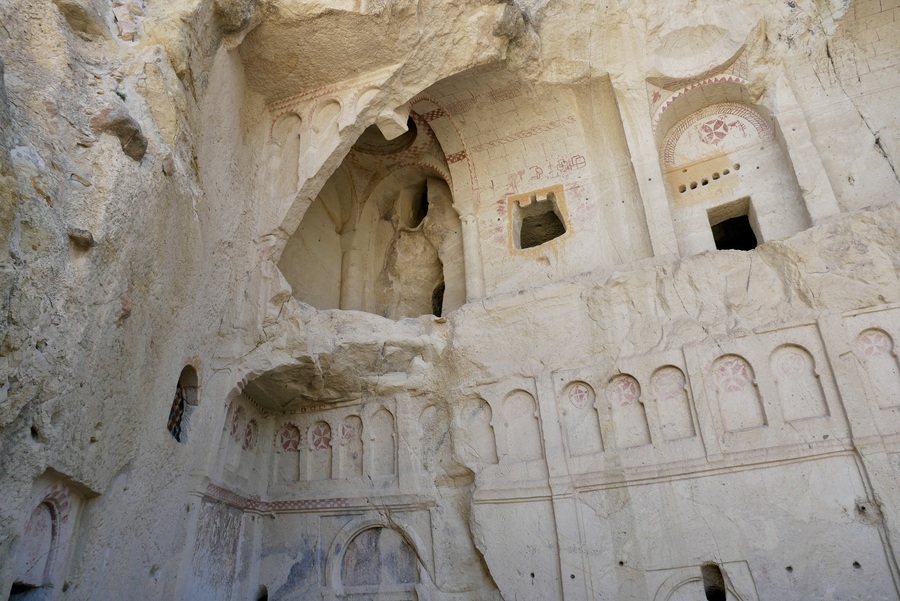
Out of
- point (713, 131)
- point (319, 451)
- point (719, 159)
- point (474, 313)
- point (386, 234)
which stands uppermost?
point (386, 234)

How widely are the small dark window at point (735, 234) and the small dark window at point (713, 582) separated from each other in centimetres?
503

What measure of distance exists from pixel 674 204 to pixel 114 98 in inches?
269

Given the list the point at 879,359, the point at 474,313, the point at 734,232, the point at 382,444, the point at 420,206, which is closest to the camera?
the point at 879,359

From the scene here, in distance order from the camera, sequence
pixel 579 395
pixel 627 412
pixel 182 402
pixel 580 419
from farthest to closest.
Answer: pixel 579 395
pixel 580 419
pixel 627 412
pixel 182 402

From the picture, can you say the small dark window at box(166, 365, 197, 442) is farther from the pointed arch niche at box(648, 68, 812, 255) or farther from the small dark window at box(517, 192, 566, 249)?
the pointed arch niche at box(648, 68, 812, 255)

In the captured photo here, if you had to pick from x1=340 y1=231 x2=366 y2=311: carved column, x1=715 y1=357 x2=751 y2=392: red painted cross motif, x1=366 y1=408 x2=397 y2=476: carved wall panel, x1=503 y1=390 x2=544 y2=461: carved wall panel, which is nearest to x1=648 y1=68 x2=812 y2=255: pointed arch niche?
x1=715 y1=357 x2=751 y2=392: red painted cross motif

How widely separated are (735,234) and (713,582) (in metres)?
5.43

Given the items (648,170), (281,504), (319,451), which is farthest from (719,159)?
(281,504)

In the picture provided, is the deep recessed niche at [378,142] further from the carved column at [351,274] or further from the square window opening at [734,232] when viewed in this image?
the square window opening at [734,232]

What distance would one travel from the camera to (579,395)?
8.26 m

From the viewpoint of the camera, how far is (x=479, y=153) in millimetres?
10719

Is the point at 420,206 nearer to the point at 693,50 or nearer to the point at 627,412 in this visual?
the point at 693,50

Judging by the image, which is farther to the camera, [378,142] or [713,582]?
[378,142]

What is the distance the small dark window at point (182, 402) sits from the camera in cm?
730
